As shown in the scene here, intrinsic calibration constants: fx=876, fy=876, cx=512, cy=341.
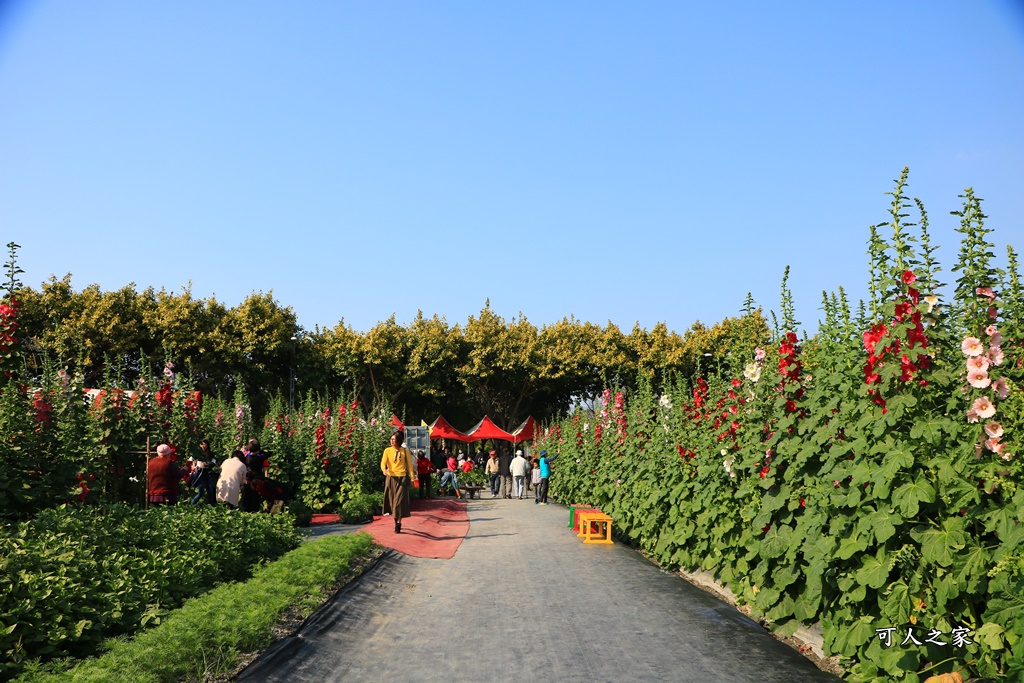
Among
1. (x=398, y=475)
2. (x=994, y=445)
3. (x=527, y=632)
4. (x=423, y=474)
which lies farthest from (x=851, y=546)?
(x=423, y=474)

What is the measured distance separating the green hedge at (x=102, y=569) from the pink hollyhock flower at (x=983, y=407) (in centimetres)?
666

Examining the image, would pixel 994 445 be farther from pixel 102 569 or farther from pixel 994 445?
pixel 102 569

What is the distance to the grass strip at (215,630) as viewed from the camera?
618 centimetres

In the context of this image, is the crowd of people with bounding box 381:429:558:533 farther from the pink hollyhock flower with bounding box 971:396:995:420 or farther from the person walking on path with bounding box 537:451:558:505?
the pink hollyhock flower with bounding box 971:396:995:420

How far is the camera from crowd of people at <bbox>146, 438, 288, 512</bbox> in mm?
15000

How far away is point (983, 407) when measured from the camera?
568 centimetres

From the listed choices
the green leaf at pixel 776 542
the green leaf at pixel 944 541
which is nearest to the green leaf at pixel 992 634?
the green leaf at pixel 944 541

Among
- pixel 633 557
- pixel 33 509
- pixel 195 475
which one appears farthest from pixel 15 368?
pixel 633 557

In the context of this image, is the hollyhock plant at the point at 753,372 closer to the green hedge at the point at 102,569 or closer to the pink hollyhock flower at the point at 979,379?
the pink hollyhock flower at the point at 979,379

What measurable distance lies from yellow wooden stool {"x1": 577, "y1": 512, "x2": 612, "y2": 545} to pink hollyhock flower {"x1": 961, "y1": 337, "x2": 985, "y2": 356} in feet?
38.4

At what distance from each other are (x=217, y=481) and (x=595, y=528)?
26.1ft

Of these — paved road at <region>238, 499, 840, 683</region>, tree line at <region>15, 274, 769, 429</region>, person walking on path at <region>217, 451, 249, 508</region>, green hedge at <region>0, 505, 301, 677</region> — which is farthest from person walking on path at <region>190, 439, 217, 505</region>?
tree line at <region>15, 274, 769, 429</region>

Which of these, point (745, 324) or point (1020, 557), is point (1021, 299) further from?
point (745, 324)

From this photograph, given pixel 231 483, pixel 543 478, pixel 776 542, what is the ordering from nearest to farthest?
1. pixel 776 542
2. pixel 231 483
3. pixel 543 478
